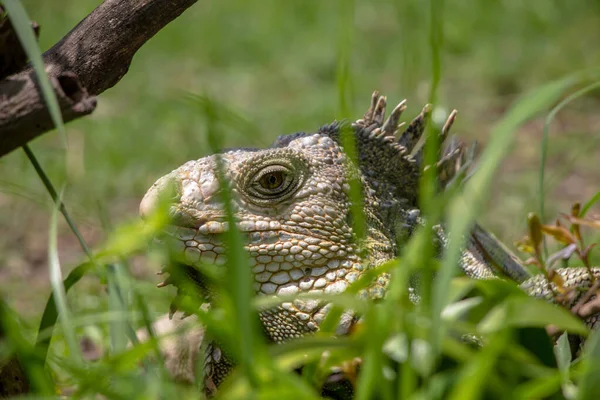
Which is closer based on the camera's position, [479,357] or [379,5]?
[479,357]

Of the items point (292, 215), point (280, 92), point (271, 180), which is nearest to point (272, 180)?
point (271, 180)

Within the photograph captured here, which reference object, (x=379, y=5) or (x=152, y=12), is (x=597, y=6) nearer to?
(x=379, y=5)

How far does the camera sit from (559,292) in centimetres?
293

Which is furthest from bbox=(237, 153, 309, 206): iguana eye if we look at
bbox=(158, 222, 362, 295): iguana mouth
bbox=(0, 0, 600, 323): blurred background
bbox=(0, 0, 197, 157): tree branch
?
bbox=(0, 0, 600, 323): blurred background

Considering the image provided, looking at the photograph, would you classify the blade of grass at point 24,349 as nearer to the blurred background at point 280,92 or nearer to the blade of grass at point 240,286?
the blade of grass at point 240,286

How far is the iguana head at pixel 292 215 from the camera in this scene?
9.91 feet

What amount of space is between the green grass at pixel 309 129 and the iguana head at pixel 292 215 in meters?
0.20

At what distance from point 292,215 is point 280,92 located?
604 cm

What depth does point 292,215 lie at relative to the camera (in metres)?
3.16

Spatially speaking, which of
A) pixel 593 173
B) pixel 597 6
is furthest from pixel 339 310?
pixel 597 6

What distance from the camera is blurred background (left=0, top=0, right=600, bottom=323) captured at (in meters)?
6.39

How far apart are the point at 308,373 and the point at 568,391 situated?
660 millimetres

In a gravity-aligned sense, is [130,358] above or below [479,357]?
above

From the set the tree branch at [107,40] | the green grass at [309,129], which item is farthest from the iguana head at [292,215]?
the tree branch at [107,40]
